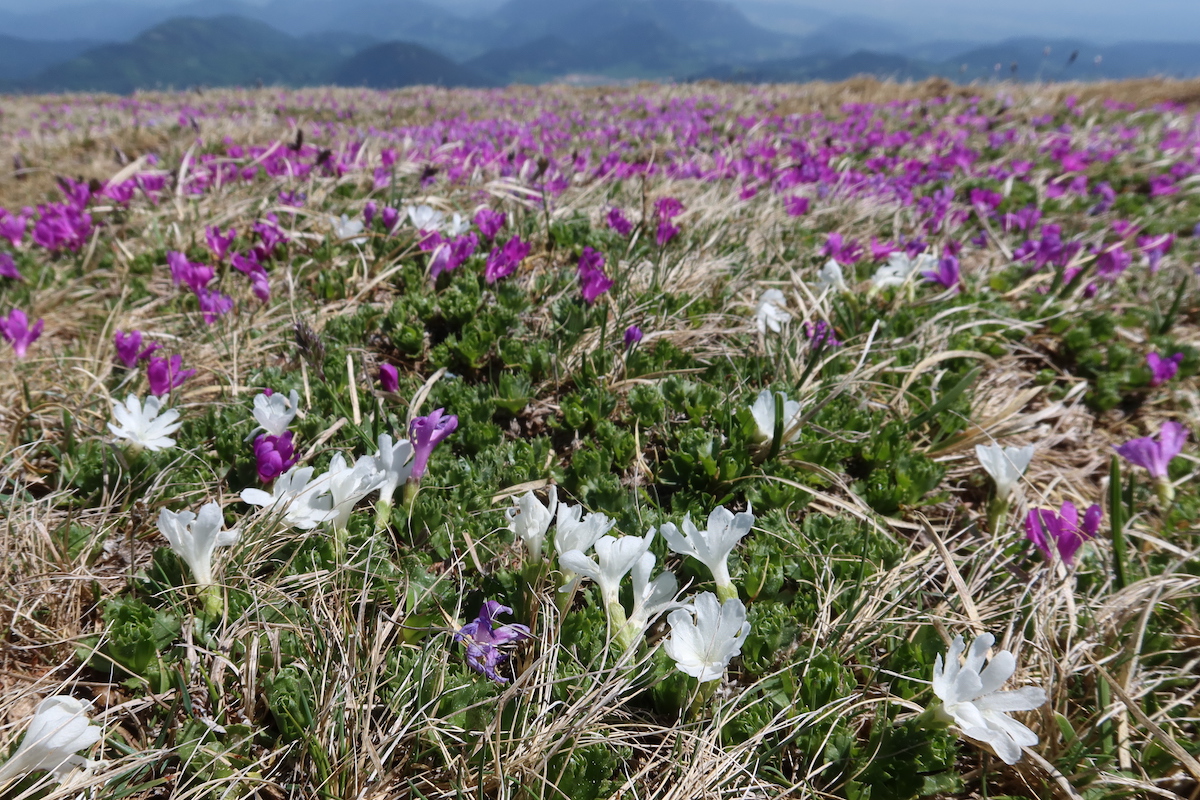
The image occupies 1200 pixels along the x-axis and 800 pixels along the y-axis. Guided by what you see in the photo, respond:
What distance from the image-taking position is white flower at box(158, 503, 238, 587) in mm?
1838

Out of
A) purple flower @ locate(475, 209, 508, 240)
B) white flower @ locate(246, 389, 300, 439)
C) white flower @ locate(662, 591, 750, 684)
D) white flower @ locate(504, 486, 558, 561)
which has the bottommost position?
white flower @ locate(662, 591, 750, 684)

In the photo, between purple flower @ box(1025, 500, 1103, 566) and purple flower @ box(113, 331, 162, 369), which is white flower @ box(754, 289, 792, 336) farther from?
purple flower @ box(113, 331, 162, 369)

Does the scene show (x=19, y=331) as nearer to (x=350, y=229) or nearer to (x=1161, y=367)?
(x=350, y=229)

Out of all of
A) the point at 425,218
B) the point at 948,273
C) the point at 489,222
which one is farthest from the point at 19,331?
the point at 948,273

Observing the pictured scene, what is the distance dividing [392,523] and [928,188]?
775 centimetres

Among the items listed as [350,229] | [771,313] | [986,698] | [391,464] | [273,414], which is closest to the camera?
[986,698]

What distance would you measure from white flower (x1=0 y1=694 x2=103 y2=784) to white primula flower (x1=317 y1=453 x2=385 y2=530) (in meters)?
0.83

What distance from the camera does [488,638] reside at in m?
1.91

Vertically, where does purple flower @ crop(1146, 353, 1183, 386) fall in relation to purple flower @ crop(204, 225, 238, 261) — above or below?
below

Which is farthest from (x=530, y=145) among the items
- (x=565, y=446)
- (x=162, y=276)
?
(x=565, y=446)

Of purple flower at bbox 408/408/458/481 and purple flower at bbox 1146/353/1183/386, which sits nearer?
purple flower at bbox 408/408/458/481

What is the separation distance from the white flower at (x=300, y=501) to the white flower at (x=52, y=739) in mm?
757

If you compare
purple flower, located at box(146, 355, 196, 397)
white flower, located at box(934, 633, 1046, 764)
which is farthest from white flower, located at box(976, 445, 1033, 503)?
purple flower, located at box(146, 355, 196, 397)

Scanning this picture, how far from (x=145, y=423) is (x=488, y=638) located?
169 cm
